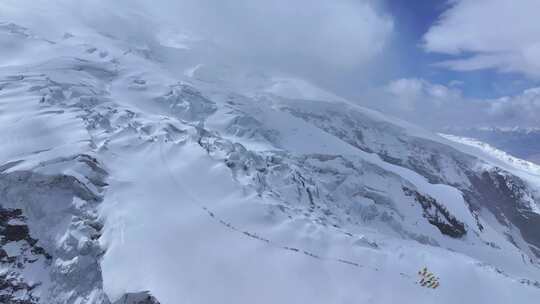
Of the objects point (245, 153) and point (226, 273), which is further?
point (245, 153)

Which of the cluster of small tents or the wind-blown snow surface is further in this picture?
the cluster of small tents

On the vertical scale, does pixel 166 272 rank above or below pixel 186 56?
below

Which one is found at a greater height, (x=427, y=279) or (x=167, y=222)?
(x=427, y=279)

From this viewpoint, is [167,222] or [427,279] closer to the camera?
[167,222]

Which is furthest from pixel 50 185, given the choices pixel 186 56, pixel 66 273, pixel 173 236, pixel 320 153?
pixel 186 56

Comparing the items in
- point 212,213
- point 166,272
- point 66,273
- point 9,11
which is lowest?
point 66,273

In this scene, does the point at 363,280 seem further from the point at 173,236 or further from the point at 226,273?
the point at 173,236

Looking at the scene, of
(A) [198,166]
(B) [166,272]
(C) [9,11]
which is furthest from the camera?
(C) [9,11]

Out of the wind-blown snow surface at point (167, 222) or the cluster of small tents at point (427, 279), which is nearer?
the wind-blown snow surface at point (167, 222)
